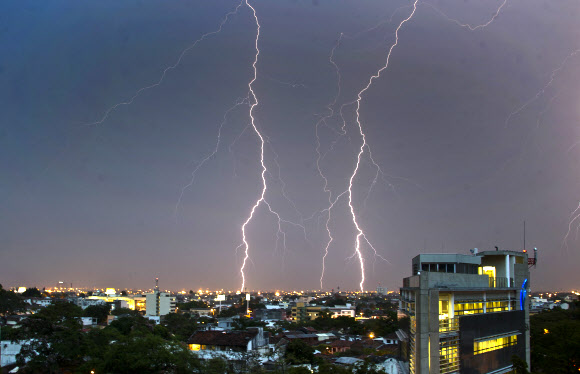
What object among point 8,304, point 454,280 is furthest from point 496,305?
point 8,304

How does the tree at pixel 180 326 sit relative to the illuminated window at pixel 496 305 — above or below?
below

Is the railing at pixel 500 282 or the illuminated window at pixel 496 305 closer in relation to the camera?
the illuminated window at pixel 496 305

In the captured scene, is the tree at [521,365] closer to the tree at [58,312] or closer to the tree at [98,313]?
the tree at [58,312]

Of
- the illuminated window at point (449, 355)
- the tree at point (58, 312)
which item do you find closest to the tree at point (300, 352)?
the illuminated window at point (449, 355)

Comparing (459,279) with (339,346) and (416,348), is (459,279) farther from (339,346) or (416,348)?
(339,346)

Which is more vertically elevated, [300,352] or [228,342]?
[228,342]

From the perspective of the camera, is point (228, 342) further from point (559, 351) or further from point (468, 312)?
point (559, 351)

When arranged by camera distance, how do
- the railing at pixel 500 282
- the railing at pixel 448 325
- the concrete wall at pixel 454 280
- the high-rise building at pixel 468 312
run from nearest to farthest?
the high-rise building at pixel 468 312 → the concrete wall at pixel 454 280 → the railing at pixel 448 325 → the railing at pixel 500 282
